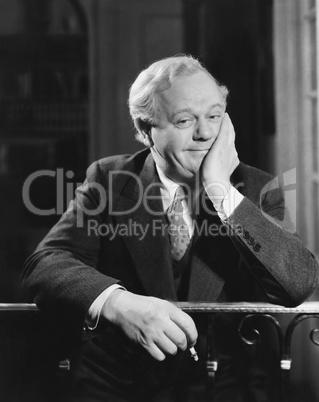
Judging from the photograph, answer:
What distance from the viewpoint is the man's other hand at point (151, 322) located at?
119cm

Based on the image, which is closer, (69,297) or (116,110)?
(69,297)

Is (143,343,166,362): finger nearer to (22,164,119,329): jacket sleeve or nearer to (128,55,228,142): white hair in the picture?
(22,164,119,329): jacket sleeve

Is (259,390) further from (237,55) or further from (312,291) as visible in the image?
(237,55)

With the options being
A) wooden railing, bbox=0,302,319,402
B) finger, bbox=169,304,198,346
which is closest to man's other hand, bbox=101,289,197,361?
finger, bbox=169,304,198,346

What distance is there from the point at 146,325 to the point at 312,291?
15.5 inches

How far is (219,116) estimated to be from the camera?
130cm

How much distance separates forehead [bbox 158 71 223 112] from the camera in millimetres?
1284

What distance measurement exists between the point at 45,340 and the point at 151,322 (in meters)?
0.35

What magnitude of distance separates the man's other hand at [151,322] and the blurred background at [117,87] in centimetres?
29

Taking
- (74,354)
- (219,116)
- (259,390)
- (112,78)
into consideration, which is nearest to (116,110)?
(112,78)

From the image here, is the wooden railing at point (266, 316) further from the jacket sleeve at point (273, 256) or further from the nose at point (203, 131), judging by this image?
the nose at point (203, 131)

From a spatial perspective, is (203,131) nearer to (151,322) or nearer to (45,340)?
(151,322)

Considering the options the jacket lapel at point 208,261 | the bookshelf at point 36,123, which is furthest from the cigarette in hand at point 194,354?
the bookshelf at point 36,123

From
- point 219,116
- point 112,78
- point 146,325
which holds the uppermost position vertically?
point 112,78
